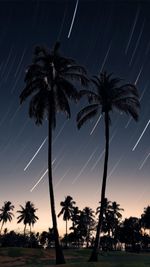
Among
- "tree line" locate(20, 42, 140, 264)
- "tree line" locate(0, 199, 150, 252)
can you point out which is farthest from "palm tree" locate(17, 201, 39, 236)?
"tree line" locate(20, 42, 140, 264)

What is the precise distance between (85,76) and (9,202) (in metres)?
87.6

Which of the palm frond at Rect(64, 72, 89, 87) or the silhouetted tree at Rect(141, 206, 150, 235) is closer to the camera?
the palm frond at Rect(64, 72, 89, 87)

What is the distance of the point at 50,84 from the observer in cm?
3466

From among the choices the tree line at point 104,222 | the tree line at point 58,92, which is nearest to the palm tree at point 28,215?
the tree line at point 104,222

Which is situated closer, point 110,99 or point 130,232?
point 110,99

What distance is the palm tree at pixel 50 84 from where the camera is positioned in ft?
113

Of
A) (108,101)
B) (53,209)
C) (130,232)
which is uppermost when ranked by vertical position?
(108,101)

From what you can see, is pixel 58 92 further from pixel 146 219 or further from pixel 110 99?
pixel 146 219

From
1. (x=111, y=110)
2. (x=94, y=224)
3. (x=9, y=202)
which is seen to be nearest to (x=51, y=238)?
(x=94, y=224)

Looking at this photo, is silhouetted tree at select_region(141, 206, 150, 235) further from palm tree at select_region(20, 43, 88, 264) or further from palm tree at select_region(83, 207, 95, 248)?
palm tree at select_region(20, 43, 88, 264)

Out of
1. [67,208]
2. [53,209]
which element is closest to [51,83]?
[53,209]

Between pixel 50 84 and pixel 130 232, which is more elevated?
pixel 50 84

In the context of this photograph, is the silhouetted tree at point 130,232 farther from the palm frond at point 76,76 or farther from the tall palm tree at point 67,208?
the palm frond at point 76,76

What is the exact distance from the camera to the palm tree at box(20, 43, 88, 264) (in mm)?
34438
